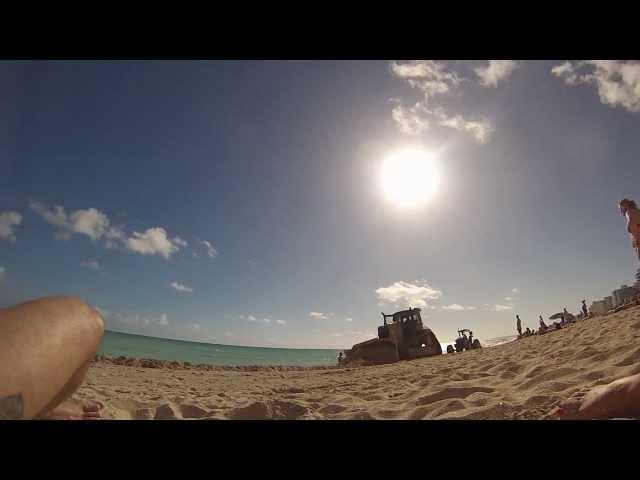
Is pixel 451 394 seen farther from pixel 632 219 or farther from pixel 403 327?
pixel 403 327

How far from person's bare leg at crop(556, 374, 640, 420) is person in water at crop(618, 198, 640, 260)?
3.33 m

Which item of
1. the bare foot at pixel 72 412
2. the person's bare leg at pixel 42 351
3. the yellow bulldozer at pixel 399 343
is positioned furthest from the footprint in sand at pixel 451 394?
the yellow bulldozer at pixel 399 343

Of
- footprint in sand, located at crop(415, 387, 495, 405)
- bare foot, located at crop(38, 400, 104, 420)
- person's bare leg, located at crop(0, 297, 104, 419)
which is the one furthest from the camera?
footprint in sand, located at crop(415, 387, 495, 405)

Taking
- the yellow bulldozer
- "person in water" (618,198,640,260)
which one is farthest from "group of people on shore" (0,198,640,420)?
the yellow bulldozer

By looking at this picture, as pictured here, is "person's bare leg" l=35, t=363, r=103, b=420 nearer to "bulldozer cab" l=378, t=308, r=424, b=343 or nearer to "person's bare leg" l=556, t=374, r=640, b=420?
"person's bare leg" l=556, t=374, r=640, b=420

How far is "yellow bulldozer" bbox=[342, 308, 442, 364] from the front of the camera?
16750 millimetres

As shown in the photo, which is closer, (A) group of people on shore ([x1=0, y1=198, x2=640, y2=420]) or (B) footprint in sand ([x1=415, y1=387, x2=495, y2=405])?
(A) group of people on shore ([x1=0, y1=198, x2=640, y2=420])

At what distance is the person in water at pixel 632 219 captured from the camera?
4164 mm
